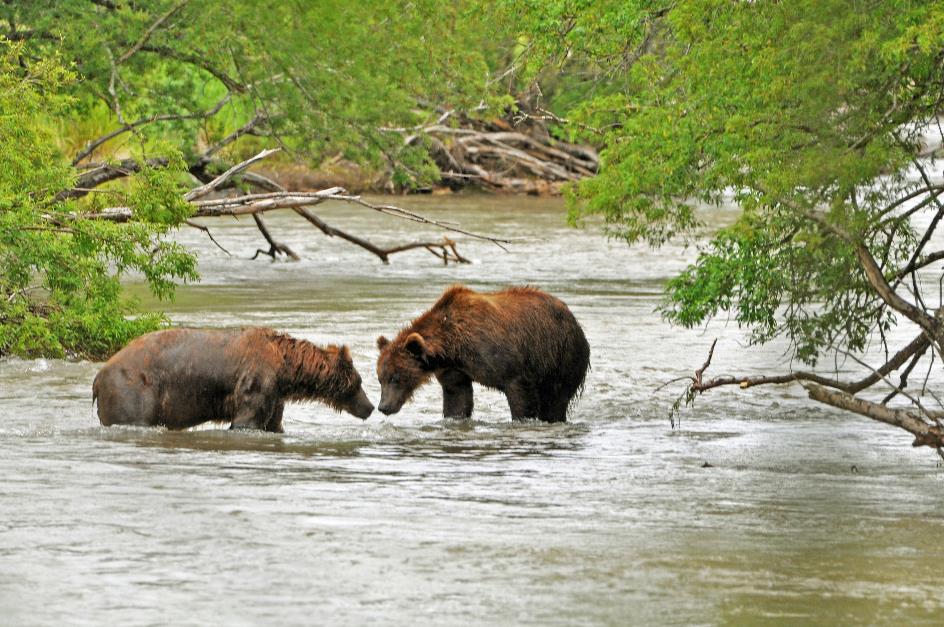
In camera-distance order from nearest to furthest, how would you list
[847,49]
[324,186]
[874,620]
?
1. [874,620]
2. [847,49]
3. [324,186]

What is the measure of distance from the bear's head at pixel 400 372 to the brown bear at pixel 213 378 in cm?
71

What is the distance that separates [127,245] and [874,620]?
30.0ft

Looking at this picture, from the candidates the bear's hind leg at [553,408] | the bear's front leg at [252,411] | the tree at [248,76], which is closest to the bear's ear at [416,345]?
the bear's hind leg at [553,408]

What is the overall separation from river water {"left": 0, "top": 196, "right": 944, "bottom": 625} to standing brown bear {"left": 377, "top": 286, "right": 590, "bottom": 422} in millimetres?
299

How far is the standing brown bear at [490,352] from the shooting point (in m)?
11.8

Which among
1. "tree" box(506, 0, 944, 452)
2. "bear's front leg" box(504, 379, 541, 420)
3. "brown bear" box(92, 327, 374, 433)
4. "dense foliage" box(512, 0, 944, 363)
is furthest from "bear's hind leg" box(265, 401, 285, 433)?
"dense foliage" box(512, 0, 944, 363)

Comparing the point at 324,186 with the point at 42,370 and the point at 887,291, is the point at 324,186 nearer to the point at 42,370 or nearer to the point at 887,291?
the point at 42,370

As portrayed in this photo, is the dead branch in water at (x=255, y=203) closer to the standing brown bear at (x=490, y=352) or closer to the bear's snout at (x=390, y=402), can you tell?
the standing brown bear at (x=490, y=352)

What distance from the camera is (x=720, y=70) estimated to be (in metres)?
11.3

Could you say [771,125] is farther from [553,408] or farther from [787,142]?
[553,408]

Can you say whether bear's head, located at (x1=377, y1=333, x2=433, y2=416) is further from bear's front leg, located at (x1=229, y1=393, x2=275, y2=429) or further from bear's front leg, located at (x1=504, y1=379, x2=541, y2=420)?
bear's front leg, located at (x1=229, y1=393, x2=275, y2=429)

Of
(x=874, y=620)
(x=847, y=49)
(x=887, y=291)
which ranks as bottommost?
(x=874, y=620)

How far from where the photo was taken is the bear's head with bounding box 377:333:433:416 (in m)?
11.9

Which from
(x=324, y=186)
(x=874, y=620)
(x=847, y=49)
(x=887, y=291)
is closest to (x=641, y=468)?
(x=887, y=291)
